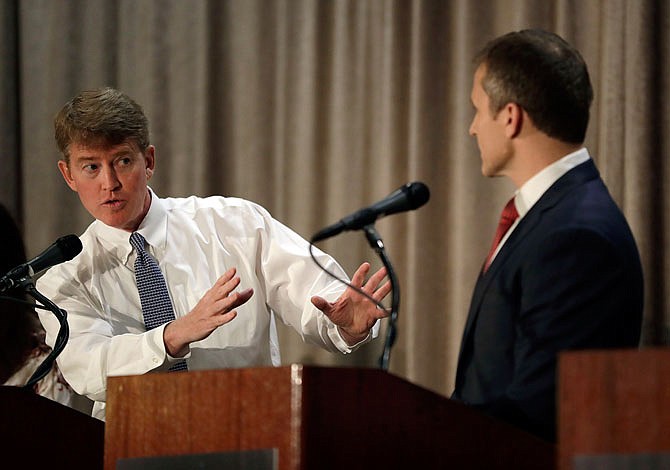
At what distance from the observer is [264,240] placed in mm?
3564

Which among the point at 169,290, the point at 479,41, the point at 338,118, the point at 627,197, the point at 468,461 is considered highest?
the point at 479,41

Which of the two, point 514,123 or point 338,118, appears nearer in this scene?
point 514,123

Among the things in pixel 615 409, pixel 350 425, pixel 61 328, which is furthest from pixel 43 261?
pixel 615 409

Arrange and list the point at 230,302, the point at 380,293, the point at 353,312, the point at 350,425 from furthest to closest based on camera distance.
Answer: the point at 353,312, the point at 380,293, the point at 230,302, the point at 350,425

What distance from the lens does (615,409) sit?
5.52 feet

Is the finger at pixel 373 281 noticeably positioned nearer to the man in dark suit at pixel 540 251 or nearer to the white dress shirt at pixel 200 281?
the white dress shirt at pixel 200 281

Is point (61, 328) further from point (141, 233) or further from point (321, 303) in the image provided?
point (321, 303)

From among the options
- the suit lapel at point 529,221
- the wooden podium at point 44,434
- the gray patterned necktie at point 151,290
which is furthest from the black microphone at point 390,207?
the gray patterned necktie at point 151,290

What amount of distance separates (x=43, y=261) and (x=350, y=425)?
126 cm

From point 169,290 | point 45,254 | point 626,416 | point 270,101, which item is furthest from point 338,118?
point 626,416

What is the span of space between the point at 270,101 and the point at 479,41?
3.11 feet

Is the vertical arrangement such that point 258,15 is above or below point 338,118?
above

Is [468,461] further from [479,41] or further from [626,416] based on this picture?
[479,41]

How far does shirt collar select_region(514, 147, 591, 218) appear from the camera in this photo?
2.45m
